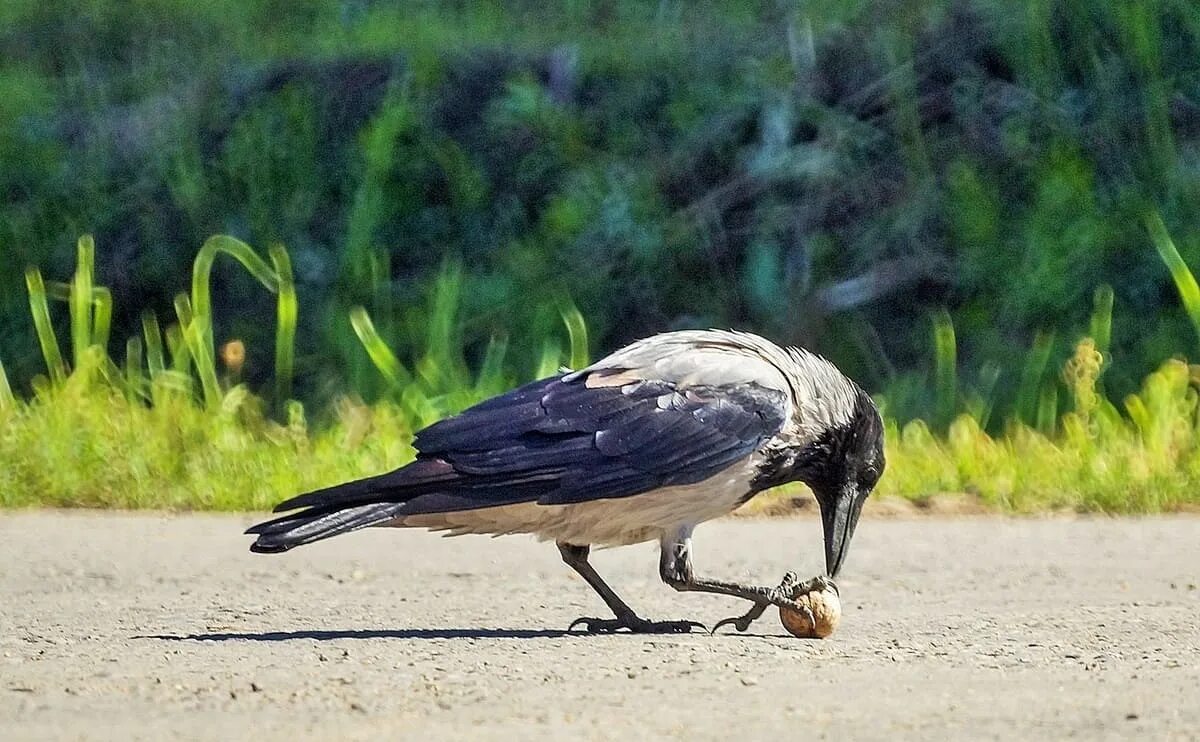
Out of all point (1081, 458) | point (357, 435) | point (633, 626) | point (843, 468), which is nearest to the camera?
point (633, 626)

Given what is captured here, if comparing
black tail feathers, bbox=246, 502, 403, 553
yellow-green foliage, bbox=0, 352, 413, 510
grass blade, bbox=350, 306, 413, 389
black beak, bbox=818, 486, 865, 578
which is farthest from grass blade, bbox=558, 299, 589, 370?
black tail feathers, bbox=246, 502, 403, 553

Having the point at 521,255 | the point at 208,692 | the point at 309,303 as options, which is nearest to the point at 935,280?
the point at 521,255

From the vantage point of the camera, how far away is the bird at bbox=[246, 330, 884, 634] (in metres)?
6.24

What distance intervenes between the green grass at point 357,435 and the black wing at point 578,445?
2.80m

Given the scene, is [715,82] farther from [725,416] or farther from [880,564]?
[725,416]

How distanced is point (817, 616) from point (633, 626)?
0.56 m

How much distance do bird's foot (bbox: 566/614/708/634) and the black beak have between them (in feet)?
1.78

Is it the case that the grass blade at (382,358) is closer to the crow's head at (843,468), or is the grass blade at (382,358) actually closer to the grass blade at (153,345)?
the grass blade at (153,345)

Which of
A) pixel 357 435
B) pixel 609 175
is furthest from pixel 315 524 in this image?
pixel 609 175

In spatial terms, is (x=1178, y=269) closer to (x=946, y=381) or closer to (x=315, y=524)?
(x=946, y=381)

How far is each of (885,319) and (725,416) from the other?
6.16m

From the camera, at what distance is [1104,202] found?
39.8ft

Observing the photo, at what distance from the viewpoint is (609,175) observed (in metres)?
12.5

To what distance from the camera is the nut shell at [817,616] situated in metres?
6.29
